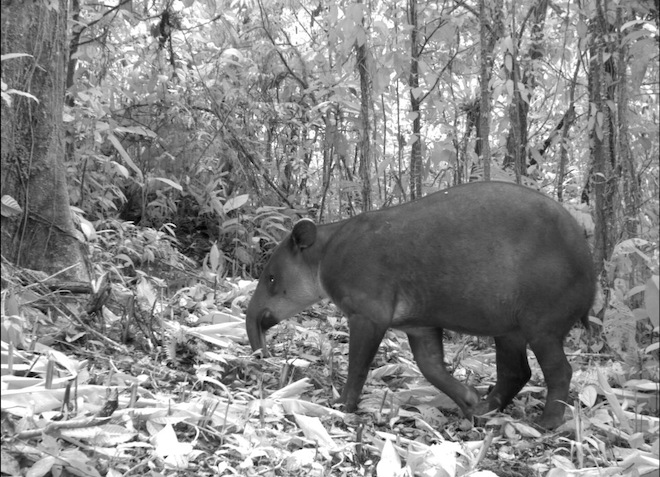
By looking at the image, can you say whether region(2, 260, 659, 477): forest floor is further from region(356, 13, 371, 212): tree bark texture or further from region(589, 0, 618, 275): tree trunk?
region(356, 13, 371, 212): tree bark texture

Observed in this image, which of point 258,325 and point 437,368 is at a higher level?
point 258,325

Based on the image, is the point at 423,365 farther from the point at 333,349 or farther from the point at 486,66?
the point at 486,66

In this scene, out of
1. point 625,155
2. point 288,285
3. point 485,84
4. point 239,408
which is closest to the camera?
point 239,408

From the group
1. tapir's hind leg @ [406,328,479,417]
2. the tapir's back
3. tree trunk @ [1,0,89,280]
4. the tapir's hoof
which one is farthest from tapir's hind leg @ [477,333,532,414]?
tree trunk @ [1,0,89,280]

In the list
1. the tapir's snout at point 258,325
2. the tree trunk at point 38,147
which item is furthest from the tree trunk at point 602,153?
the tree trunk at point 38,147

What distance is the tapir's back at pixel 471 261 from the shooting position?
5012 millimetres

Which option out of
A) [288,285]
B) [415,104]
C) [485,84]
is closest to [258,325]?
[288,285]

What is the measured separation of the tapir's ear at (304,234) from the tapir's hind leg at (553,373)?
1.66m

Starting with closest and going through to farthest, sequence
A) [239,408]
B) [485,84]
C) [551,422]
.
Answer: [239,408] < [551,422] < [485,84]

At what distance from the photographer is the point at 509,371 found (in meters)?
5.37

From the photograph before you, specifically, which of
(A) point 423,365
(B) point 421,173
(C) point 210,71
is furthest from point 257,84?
(A) point 423,365

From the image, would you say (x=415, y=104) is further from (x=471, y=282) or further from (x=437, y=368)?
(x=437, y=368)

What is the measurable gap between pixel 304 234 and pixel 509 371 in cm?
160

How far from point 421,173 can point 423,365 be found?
2891mm
